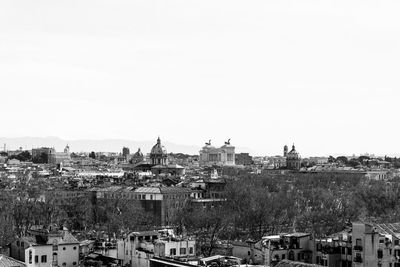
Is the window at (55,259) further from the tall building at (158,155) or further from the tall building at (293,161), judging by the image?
the tall building at (293,161)

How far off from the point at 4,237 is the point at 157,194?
3299 centimetres

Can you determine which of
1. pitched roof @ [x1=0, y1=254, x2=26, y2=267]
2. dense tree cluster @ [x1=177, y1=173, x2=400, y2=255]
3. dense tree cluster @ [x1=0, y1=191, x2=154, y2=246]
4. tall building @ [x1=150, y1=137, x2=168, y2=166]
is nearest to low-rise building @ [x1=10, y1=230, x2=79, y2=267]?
pitched roof @ [x1=0, y1=254, x2=26, y2=267]

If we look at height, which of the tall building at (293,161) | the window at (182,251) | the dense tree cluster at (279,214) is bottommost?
the window at (182,251)

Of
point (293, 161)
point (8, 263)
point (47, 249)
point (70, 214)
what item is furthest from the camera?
point (293, 161)

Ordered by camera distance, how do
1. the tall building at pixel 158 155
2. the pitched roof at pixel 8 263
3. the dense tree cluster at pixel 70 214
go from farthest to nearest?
the tall building at pixel 158 155 < the dense tree cluster at pixel 70 214 < the pitched roof at pixel 8 263

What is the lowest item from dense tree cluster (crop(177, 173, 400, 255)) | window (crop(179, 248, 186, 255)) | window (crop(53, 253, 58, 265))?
window (crop(53, 253, 58, 265))

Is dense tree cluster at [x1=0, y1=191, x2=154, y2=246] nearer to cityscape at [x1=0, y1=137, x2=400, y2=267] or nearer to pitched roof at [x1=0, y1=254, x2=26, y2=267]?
cityscape at [x1=0, y1=137, x2=400, y2=267]

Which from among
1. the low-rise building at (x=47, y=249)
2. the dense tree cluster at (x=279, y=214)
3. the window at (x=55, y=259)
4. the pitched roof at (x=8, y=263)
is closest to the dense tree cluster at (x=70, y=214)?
the dense tree cluster at (x=279, y=214)

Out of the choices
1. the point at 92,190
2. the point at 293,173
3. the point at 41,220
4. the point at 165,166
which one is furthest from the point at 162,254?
the point at 293,173

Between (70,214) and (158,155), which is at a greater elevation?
(158,155)

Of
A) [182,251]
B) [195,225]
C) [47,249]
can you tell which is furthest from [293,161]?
[47,249]

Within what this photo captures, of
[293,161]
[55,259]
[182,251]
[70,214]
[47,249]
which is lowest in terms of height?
[55,259]

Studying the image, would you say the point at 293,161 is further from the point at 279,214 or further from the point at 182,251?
the point at 182,251

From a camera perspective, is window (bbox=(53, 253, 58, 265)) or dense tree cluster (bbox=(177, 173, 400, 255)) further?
dense tree cluster (bbox=(177, 173, 400, 255))
